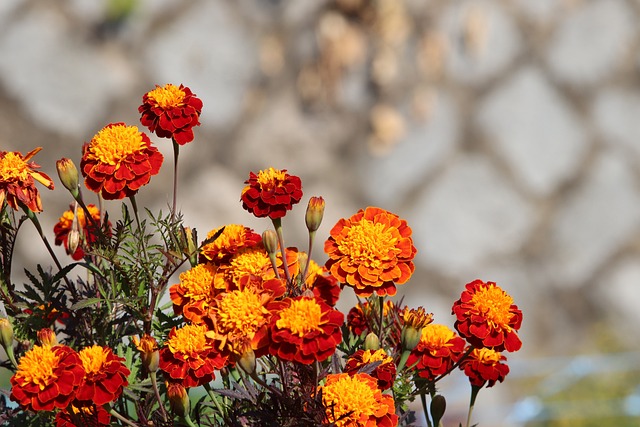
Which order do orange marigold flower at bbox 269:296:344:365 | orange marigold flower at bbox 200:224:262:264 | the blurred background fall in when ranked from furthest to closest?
the blurred background
orange marigold flower at bbox 200:224:262:264
orange marigold flower at bbox 269:296:344:365

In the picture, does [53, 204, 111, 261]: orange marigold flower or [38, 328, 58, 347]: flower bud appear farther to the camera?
[53, 204, 111, 261]: orange marigold flower

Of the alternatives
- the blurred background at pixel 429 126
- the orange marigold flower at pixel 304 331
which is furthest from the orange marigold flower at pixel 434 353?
the blurred background at pixel 429 126

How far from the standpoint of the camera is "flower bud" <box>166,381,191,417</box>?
52 cm

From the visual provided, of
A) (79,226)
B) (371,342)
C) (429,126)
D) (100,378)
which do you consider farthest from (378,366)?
(429,126)

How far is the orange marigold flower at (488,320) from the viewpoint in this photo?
551 millimetres

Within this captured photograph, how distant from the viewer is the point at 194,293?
0.56 m

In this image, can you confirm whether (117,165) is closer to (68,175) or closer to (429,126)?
(68,175)

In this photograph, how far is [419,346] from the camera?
597 mm

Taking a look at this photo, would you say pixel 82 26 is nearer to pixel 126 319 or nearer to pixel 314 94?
pixel 314 94

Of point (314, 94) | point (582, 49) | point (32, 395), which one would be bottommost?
point (32, 395)

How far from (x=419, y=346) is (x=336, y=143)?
1.17 metres

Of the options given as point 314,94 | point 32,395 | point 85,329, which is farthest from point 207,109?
point 32,395

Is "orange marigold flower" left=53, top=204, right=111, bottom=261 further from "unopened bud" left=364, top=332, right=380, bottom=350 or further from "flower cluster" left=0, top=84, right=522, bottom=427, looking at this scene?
"unopened bud" left=364, top=332, right=380, bottom=350

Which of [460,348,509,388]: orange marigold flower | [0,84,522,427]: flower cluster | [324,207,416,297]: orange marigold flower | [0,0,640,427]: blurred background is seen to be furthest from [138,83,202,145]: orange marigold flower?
[0,0,640,427]: blurred background
